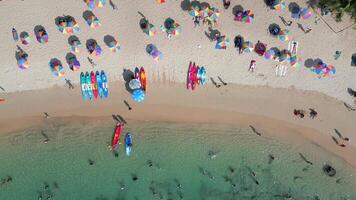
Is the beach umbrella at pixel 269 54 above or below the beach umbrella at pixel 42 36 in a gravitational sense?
below

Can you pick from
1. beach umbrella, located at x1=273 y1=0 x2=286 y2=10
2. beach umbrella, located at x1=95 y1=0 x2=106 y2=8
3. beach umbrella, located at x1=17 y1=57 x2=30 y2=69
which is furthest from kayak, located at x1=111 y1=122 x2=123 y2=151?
beach umbrella, located at x1=273 y1=0 x2=286 y2=10

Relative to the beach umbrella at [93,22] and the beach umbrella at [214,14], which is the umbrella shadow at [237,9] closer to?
the beach umbrella at [214,14]

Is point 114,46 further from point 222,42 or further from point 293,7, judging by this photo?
point 293,7

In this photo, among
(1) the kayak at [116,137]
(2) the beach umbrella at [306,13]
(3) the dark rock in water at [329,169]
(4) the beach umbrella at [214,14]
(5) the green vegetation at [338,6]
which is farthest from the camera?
(3) the dark rock in water at [329,169]

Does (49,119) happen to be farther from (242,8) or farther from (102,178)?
(242,8)

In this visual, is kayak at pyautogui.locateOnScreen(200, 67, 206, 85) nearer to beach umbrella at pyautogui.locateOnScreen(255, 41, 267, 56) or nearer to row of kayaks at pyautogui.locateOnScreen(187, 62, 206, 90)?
row of kayaks at pyautogui.locateOnScreen(187, 62, 206, 90)

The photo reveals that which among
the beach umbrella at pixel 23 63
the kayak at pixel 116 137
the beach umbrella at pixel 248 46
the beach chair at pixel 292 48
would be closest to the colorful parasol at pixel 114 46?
the kayak at pixel 116 137
